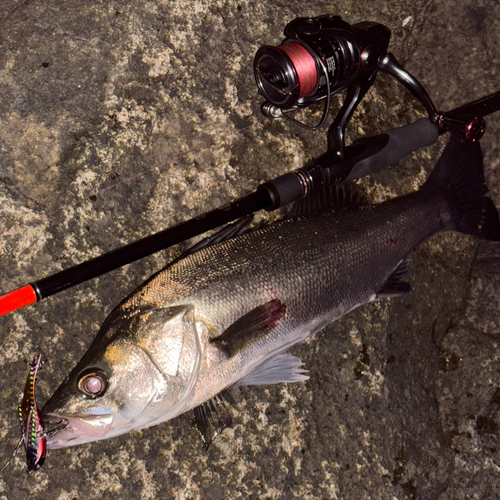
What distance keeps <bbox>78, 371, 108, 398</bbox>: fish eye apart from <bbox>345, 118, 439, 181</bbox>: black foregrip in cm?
163

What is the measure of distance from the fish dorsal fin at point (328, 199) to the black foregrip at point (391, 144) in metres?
0.07

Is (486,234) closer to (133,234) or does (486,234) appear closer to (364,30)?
(364,30)

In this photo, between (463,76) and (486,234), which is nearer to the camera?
(486,234)

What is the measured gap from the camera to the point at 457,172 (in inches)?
123

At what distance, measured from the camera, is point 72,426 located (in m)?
2.24

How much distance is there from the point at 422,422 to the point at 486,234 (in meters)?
1.19

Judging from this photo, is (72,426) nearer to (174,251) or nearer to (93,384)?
(93,384)

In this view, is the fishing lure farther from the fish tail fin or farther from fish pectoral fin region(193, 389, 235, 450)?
the fish tail fin

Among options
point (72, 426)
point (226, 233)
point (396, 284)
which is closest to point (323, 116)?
point (226, 233)

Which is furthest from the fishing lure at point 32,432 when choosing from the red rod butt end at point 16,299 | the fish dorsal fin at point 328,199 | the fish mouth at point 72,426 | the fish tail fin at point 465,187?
the fish tail fin at point 465,187

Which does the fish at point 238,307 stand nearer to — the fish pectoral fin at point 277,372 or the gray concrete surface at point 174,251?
the fish pectoral fin at point 277,372

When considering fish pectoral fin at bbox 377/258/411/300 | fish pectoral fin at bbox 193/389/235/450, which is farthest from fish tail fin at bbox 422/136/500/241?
fish pectoral fin at bbox 193/389/235/450

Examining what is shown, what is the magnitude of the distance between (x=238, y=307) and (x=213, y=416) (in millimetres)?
Answer: 634

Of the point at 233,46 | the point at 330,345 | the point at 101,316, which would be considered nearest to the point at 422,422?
the point at 330,345
